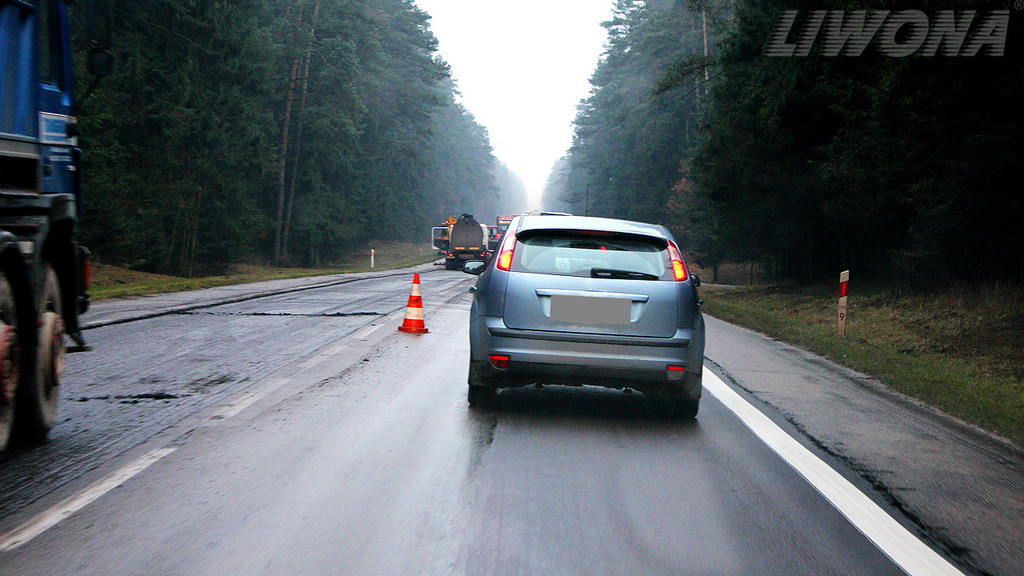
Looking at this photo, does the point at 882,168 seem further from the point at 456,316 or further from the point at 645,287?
the point at 645,287

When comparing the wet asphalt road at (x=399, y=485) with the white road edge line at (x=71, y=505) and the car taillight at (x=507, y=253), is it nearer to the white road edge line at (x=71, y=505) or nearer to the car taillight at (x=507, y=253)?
the white road edge line at (x=71, y=505)

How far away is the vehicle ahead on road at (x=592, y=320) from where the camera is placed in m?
7.05

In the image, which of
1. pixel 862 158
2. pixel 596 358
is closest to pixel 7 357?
pixel 596 358

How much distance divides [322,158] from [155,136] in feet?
58.8

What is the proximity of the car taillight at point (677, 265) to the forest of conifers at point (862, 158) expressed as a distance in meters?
7.06

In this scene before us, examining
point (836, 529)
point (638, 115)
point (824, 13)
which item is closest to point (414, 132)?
point (638, 115)

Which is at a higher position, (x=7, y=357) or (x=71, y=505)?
(x=7, y=357)

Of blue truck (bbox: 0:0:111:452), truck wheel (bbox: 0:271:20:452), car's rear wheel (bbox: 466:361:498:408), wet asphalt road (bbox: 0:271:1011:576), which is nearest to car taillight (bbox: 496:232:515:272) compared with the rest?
car's rear wheel (bbox: 466:361:498:408)

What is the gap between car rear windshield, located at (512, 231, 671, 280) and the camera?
7297 mm

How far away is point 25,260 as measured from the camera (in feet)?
17.9

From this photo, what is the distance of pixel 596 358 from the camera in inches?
276

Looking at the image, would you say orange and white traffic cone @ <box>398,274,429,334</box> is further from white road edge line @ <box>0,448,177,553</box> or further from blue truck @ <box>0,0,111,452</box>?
white road edge line @ <box>0,448,177,553</box>

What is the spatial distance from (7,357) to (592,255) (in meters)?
4.13

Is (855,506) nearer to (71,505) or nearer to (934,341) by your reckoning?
(71,505)
